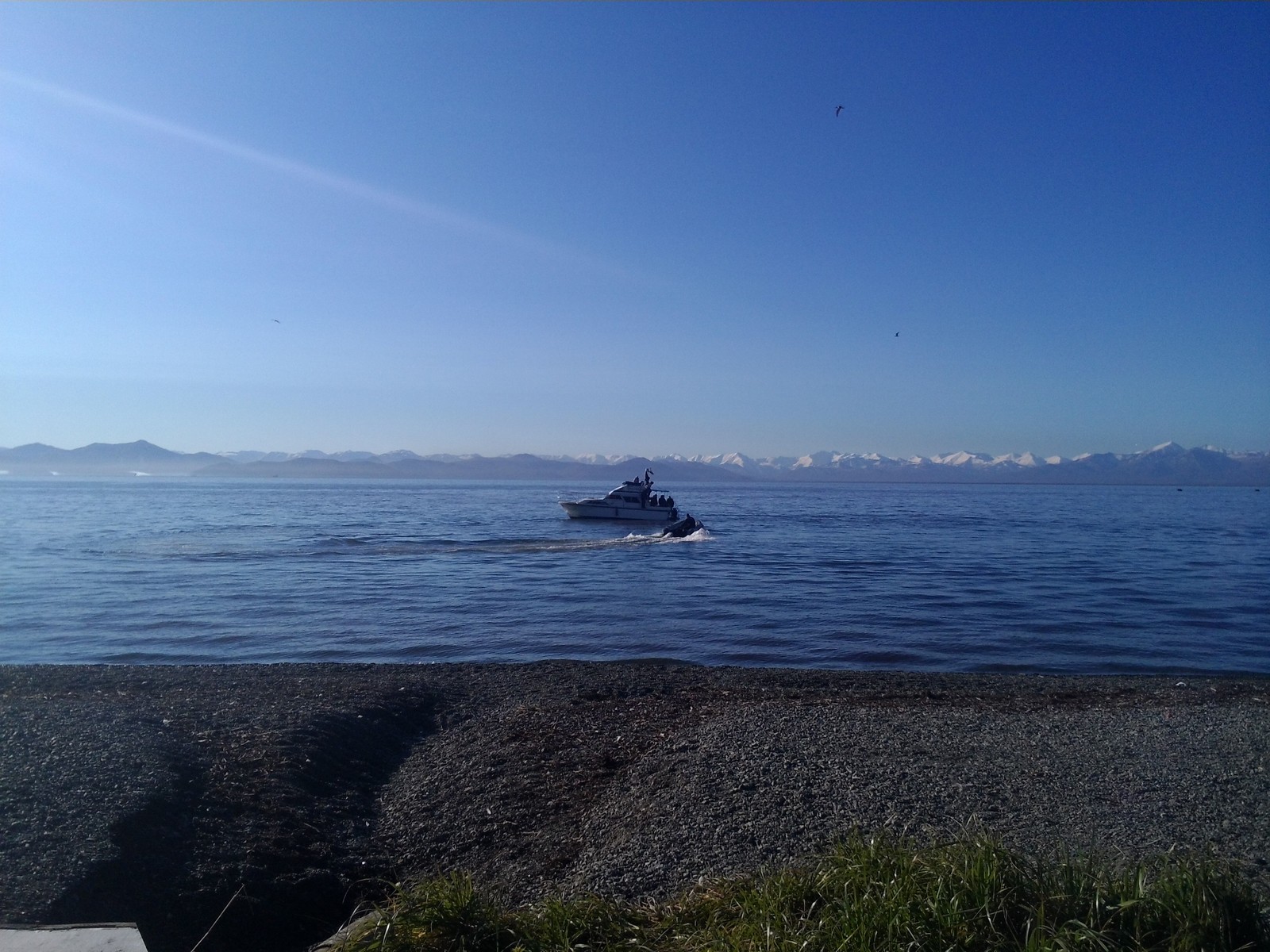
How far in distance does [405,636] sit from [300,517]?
157 feet

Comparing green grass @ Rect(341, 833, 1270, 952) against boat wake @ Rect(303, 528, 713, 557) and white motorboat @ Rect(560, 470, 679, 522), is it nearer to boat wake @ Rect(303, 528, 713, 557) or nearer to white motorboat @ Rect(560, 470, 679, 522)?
boat wake @ Rect(303, 528, 713, 557)

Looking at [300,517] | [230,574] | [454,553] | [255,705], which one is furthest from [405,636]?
[300,517]

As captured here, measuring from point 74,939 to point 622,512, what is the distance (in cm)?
5378

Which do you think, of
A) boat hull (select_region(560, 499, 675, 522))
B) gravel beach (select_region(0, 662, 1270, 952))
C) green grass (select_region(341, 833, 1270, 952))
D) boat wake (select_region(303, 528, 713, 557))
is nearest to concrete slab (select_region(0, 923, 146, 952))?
green grass (select_region(341, 833, 1270, 952))

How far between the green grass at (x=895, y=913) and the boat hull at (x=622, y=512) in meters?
52.1

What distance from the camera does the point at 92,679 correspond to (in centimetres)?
1448

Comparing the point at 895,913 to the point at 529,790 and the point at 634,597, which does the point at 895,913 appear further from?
the point at 634,597

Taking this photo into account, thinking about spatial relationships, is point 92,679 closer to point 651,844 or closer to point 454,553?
point 651,844

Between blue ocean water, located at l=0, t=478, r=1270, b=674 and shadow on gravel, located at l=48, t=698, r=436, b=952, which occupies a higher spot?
shadow on gravel, located at l=48, t=698, r=436, b=952

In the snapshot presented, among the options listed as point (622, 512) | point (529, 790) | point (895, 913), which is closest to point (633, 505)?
point (622, 512)

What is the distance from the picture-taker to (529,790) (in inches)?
342

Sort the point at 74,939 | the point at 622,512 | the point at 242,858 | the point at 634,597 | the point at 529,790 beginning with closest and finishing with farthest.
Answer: the point at 74,939
the point at 242,858
the point at 529,790
the point at 634,597
the point at 622,512

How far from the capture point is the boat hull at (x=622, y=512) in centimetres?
5716

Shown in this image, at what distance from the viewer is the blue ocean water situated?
59.4ft
